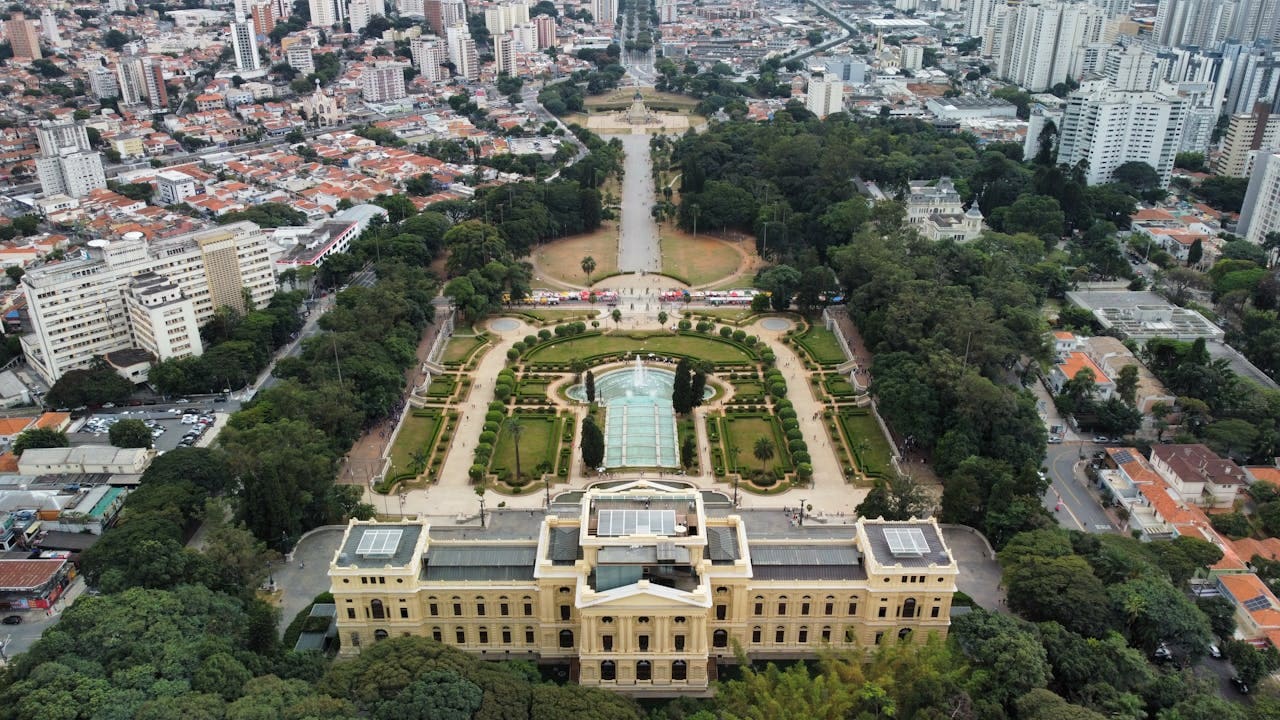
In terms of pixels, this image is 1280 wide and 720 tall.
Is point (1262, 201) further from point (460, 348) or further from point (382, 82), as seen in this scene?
point (382, 82)

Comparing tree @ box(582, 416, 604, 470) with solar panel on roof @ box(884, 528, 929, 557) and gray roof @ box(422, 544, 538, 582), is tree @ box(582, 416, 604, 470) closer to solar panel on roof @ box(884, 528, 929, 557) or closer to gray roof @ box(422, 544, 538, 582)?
gray roof @ box(422, 544, 538, 582)

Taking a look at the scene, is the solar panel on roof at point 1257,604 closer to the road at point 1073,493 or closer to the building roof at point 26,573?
the road at point 1073,493

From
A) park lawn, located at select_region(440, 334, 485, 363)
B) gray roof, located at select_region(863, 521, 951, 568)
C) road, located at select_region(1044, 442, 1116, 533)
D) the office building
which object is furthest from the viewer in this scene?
the office building

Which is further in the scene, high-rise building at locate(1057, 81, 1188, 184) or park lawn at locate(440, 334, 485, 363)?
high-rise building at locate(1057, 81, 1188, 184)

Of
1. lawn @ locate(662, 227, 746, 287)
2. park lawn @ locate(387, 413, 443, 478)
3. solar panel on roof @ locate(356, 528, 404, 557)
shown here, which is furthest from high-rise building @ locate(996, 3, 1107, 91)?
solar panel on roof @ locate(356, 528, 404, 557)

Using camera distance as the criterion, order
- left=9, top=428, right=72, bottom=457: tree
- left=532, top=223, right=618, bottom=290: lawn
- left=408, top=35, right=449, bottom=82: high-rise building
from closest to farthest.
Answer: left=9, top=428, right=72, bottom=457: tree → left=532, top=223, right=618, bottom=290: lawn → left=408, top=35, right=449, bottom=82: high-rise building

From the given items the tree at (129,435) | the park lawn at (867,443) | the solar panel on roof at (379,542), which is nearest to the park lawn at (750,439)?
the park lawn at (867,443)

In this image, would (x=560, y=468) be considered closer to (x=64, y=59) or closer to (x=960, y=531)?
(x=960, y=531)
